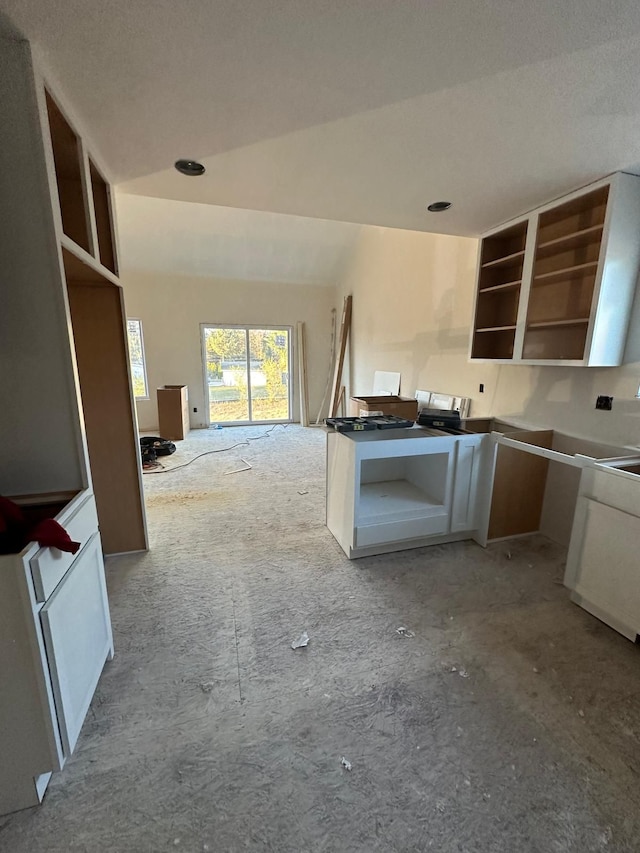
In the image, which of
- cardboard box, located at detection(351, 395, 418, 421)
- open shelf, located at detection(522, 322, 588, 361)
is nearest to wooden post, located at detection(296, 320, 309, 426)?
cardboard box, located at detection(351, 395, 418, 421)

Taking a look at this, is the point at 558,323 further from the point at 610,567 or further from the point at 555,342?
the point at 610,567

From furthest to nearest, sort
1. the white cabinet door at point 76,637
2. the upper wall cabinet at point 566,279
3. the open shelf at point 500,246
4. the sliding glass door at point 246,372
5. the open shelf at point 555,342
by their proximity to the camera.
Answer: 1. the sliding glass door at point 246,372
2. the open shelf at point 500,246
3. the open shelf at point 555,342
4. the upper wall cabinet at point 566,279
5. the white cabinet door at point 76,637

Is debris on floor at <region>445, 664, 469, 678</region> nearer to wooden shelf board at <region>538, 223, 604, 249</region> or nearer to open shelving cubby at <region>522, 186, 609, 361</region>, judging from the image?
open shelving cubby at <region>522, 186, 609, 361</region>

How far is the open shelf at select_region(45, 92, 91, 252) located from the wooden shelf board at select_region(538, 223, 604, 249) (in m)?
2.74

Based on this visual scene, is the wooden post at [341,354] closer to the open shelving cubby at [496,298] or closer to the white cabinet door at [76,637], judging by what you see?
the open shelving cubby at [496,298]

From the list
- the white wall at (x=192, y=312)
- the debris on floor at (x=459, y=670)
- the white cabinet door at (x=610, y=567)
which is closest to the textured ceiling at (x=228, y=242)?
the white wall at (x=192, y=312)

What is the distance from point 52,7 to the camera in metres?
1.04

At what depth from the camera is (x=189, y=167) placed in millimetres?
1962

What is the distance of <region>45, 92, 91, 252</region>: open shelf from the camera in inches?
59.4

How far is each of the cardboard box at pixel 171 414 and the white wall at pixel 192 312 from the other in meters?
0.70

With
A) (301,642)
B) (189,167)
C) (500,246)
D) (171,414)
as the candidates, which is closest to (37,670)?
(301,642)

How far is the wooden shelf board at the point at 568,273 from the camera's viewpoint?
2.17m

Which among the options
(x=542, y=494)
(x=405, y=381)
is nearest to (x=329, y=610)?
(x=542, y=494)

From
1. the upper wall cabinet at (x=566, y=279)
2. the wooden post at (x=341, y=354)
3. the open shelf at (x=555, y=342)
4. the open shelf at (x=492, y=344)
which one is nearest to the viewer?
the upper wall cabinet at (x=566, y=279)
